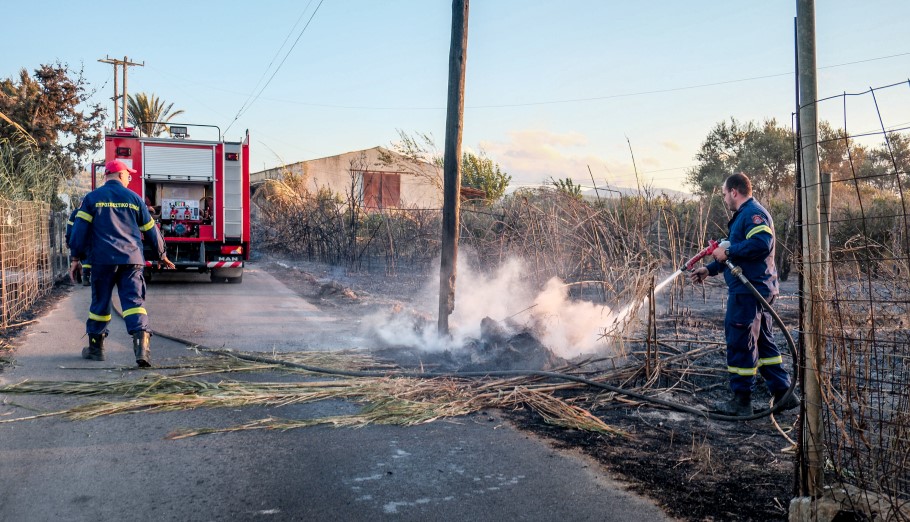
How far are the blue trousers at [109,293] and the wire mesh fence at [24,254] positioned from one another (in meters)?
2.40

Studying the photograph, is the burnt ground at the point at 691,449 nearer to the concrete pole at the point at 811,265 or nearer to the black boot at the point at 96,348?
the concrete pole at the point at 811,265

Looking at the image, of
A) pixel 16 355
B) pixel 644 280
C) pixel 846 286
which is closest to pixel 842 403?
pixel 846 286

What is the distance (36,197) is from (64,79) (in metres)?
16.2

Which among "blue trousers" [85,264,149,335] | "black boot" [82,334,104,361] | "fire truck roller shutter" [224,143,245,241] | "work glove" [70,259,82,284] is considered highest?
"fire truck roller shutter" [224,143,245,241]

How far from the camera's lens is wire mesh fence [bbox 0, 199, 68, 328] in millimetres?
8852

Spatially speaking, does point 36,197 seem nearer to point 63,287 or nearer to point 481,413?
point 63,287

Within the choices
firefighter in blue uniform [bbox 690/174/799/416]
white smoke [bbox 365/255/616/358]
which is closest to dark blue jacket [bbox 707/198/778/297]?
firefighter in blue uniform [bbox 690/174/799/416]

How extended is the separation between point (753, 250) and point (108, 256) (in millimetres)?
5825

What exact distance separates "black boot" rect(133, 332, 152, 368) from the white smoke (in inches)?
103

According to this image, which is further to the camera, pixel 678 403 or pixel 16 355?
pixel 16 355

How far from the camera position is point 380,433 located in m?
4.73

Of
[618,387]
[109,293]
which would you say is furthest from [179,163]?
[618,387]

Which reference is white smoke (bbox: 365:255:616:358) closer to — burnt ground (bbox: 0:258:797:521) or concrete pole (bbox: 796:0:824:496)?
burnt ground (bbox: 0:258:797:521)

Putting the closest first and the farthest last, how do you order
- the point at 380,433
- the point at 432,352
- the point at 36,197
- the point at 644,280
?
the point at 380,433
the point at 644,280
the point at 432,352
the point at 36,197
